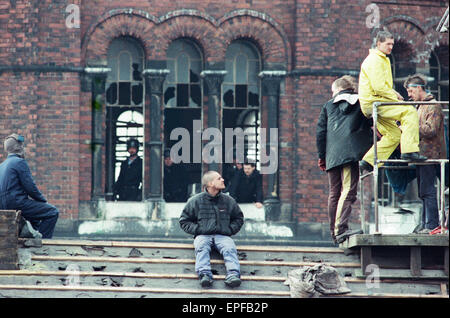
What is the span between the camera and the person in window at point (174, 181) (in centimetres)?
1953

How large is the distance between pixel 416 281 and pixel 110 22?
9943 millimetres

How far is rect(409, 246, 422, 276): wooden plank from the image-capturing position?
36.3 feet

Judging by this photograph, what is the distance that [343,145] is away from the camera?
37.4 feet

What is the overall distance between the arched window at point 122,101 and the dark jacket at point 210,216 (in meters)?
8.25

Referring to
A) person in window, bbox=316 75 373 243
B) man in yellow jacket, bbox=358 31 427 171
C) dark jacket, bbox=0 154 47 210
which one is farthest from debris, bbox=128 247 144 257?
man in yellow jacket, bbox=358 31 427 171

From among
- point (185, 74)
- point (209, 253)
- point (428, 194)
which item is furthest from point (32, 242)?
point (185, 74)

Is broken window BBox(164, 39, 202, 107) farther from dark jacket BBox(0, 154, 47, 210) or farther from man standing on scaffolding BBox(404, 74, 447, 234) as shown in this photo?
man standing on scaffolding BBox(404, 74, 447, 234)

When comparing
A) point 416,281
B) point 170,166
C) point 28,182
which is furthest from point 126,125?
point 416,281

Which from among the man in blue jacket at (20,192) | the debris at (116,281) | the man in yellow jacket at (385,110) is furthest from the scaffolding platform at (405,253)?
the man in blue jacket at (20,192)

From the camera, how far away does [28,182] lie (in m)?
11.9

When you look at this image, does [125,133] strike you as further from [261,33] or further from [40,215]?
[40,215]

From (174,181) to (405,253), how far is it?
348 inches

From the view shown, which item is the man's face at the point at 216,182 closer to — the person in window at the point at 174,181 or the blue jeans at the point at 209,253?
the blue jeans at the point at 209,253
